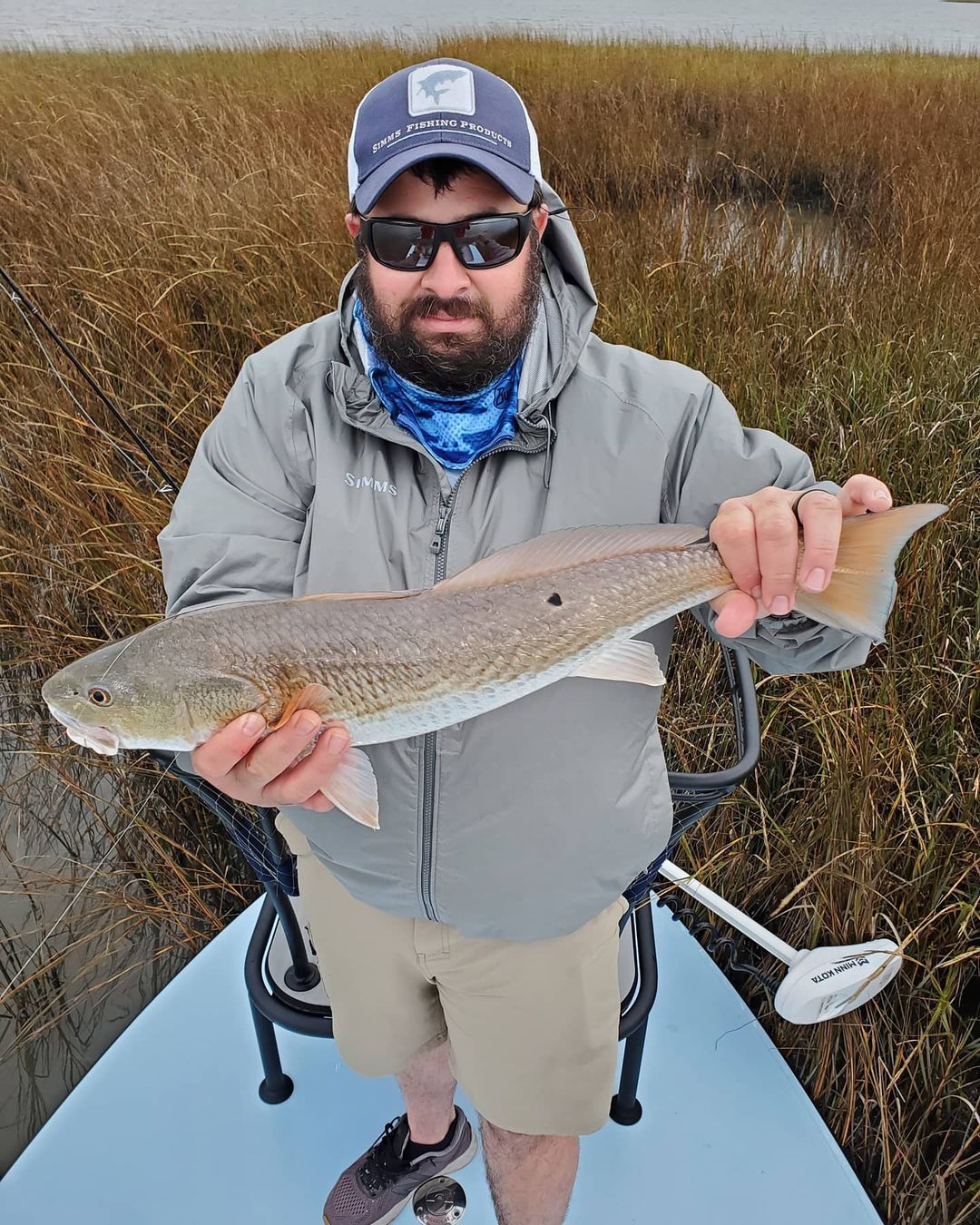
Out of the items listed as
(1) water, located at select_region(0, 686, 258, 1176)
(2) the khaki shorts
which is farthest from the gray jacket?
(1) water, located at select_region(0, 686, 258, 1176)

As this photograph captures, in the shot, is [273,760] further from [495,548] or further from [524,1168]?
[524,1168]

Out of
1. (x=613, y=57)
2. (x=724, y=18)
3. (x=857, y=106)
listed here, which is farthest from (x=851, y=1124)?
(x=724, y=18)

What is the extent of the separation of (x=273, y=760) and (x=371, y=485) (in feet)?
2.06

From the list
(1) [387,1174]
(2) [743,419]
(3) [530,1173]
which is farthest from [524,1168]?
(2) [743,419]

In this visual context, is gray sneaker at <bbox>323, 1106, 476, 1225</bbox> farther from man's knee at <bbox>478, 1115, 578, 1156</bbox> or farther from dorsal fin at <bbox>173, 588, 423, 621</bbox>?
dorsal fin at <bbox>173, 588, 423, 621</bbox>

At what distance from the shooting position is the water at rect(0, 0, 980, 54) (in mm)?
17341

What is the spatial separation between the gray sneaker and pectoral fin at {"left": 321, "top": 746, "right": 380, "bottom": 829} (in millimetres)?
1174

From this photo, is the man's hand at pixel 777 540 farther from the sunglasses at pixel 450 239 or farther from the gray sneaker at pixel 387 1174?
the gray sneaker at pixel 387 1174

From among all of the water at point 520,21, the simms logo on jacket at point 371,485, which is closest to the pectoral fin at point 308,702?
the simms logo on jacket at point 371,485

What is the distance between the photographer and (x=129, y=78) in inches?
414

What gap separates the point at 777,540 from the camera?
154cm

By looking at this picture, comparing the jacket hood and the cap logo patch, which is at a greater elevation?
the cap logo patch

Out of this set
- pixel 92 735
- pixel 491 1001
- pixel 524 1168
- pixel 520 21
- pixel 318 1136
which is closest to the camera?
pixel 92 735

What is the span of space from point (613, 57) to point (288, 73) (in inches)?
→ 206
